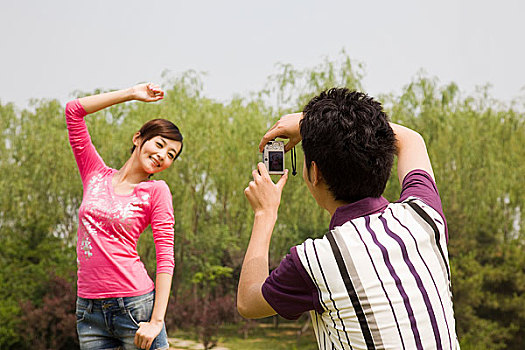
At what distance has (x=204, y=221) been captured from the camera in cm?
682

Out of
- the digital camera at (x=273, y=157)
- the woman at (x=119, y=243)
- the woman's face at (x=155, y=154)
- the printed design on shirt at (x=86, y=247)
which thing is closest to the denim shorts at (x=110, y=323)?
the woman at (x=119, y=243)

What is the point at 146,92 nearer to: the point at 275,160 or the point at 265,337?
the point at 275,160

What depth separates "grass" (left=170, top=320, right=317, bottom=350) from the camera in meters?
6.52

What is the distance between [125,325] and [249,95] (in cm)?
527

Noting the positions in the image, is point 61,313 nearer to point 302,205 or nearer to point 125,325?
point 302,205

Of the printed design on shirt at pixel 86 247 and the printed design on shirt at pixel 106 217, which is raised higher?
the printed design on shirt at pixel 106 217

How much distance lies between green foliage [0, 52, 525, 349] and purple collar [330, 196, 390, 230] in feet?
17.7

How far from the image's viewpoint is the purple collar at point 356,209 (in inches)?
44.3

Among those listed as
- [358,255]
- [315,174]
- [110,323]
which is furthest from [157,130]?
[358,255]

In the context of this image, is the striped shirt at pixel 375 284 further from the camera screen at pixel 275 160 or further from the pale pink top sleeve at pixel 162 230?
the pale pink top sleeve at pixel 162 230

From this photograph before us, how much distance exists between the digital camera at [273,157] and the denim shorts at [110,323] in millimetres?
838

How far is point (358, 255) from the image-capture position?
1.02 metres

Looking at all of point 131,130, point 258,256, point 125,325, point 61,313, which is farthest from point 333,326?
point 131,130

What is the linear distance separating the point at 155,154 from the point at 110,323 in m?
0.63
